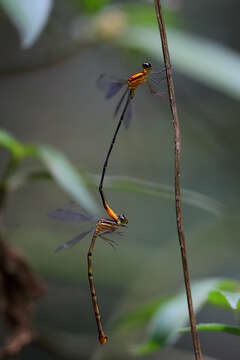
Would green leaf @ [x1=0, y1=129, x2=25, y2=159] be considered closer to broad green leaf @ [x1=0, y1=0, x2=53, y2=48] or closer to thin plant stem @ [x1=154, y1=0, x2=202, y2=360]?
broad green leaf @ [x1=0, y1=0, x2=53, y2=48]

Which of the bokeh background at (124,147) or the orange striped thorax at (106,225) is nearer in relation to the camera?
the orange striped thorax at (106,225)

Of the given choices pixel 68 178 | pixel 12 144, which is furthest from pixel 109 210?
pixel 12 144

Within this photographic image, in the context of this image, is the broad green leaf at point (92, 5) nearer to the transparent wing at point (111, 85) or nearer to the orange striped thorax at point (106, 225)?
the transparent wing at point (111, 85)

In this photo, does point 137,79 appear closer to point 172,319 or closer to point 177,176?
point 177,176

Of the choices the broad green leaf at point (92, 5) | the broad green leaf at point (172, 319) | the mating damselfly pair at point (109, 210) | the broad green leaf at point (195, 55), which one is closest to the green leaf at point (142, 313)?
the broad green leaf at point (172, 319)

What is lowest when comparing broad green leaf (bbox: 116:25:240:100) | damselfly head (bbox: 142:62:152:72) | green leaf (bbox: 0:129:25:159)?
damselfly head (bbox: 142:62:152:72)

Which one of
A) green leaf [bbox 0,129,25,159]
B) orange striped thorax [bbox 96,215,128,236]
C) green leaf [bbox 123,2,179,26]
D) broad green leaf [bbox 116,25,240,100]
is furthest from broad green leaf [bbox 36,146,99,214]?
green leaf [bbox 123,2,179,26]
